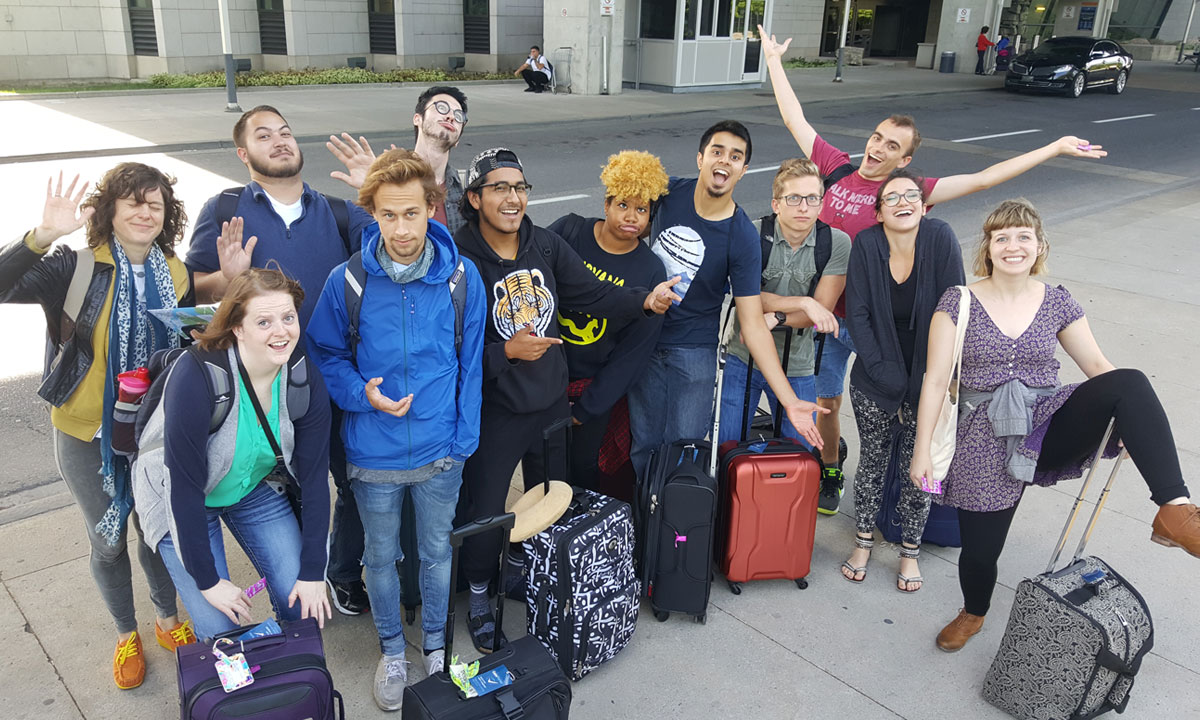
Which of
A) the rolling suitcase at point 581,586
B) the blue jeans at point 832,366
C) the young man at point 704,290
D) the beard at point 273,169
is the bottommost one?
the rolling suitcase at point 581,586

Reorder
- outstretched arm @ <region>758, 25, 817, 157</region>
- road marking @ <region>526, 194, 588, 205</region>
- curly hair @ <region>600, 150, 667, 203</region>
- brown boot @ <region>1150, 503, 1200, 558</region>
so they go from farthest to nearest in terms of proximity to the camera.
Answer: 1. road marking @ <region>526, 194, 588, 205</region>
2. outstretched arm @ <region>758, 25, 817, 157</region>
3. curly hair @ <region>600, 150, 667, 203</region>
4. brown boot @ <region>1150, 503, 1200, 558</region>

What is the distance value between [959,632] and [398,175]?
2.91 metres

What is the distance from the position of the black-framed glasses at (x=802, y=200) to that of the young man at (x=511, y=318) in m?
0.87

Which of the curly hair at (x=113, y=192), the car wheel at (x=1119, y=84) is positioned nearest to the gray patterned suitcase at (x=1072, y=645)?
the curly hair at (x=113, y=192)

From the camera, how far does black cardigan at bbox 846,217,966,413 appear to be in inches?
153

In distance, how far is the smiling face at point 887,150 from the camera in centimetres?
463

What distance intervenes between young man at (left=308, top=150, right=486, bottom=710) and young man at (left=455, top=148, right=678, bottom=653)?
0.70 feet

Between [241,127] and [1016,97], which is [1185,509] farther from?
[1016,97]

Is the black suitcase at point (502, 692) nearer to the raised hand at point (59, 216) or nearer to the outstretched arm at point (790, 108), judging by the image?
the raised hand at point (59, 216)

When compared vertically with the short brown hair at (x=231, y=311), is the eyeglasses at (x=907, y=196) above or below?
above

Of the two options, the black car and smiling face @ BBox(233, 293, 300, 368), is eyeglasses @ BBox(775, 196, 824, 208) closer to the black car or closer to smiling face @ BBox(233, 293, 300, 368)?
smiling face @ BBox(233, 293, 300, 368)

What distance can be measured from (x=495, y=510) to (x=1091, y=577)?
2291 mm

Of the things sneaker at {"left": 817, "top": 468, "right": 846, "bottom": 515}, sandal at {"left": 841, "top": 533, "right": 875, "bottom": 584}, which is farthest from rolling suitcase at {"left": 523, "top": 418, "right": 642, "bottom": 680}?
sneaker at {"left": 817, "top": 468, "right": 846, "bottom": 515}

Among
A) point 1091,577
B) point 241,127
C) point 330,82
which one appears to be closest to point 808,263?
point 1091,577
